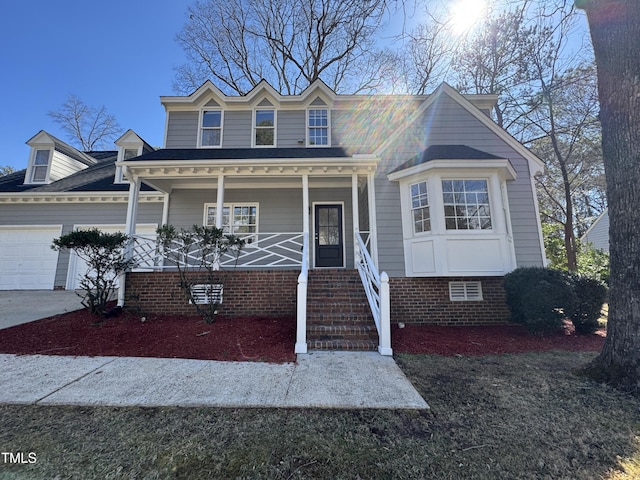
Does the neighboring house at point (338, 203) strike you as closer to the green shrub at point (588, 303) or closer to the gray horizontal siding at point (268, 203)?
the gray horizontal siding at point (268, 203)

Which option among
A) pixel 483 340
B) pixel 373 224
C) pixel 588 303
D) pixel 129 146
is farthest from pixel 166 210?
pixel 588 303

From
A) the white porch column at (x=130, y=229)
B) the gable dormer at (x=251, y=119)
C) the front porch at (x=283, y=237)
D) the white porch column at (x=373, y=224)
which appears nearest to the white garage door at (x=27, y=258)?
the front porch at (x=283, y=237)

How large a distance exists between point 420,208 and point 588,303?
12.2 feet

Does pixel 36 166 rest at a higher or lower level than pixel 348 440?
higher

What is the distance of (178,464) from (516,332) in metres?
6.36

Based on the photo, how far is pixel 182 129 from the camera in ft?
29.3

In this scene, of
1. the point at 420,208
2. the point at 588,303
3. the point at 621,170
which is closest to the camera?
the point at 621,170

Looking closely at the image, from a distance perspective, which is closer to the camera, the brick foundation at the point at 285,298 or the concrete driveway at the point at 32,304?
the concrete driveway at the point at 32,304

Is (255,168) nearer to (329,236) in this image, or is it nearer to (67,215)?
(329,236)

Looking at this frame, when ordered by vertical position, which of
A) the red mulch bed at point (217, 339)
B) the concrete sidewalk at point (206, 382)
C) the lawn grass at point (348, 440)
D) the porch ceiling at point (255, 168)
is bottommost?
the lawn grass at point (348, 440)

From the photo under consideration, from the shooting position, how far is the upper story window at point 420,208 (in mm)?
6425

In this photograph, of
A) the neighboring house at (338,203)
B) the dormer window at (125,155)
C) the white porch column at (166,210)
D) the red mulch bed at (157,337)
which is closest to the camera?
the red mulch bed at (157,337)

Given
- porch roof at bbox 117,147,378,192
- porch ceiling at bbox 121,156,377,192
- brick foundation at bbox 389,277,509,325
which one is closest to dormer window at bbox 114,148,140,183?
porch roof at bbox 117,147,378,192

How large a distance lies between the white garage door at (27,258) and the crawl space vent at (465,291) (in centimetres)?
1273
